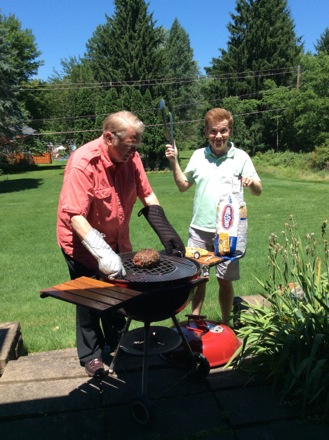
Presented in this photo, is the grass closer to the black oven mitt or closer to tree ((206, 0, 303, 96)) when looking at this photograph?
the black oven mitt

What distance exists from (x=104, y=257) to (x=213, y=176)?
137 centimetres

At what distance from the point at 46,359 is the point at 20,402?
57 cm

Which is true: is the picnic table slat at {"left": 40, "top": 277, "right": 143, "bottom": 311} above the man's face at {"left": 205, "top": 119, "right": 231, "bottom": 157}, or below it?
below

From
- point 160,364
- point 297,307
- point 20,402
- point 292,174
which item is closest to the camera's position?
point 20,402

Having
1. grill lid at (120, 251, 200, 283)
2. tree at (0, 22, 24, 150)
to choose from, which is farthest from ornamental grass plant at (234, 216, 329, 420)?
tree at (0, 22, 24, 150)

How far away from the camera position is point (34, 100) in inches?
1686

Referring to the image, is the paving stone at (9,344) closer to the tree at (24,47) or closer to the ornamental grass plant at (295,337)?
the ornamental grass plant at (295,337)

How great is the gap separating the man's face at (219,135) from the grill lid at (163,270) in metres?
1.01

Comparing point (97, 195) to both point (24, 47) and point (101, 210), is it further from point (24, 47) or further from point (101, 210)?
point (24, 47)

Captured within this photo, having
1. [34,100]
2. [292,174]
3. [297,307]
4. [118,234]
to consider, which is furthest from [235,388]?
[34,100]

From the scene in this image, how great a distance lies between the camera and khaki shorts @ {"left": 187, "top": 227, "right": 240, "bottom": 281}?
3386 mm

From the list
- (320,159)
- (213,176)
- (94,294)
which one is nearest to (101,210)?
(94,294)

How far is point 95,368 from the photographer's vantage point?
2791 mm

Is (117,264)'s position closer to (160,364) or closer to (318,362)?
(160,364)
